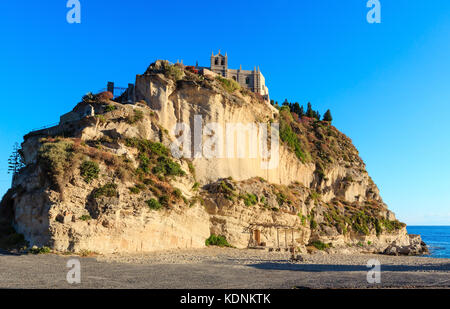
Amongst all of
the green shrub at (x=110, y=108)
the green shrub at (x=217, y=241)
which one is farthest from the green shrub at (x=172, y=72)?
the green shrub at (x=217, y=241)

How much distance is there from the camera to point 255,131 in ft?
129

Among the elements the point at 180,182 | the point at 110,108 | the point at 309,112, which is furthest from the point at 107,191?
the point at 309,112

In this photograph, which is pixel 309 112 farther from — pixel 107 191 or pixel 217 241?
pixel 107 191

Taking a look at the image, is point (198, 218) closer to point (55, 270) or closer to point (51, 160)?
point (51, 160)

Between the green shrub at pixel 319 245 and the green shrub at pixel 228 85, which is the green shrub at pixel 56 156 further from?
the green shrub at pixel 319 245

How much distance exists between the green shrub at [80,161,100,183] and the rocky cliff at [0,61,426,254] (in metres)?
0.08

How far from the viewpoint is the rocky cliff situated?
2245 cm

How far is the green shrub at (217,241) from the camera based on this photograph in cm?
2924

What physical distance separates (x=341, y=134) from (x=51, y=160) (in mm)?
53697

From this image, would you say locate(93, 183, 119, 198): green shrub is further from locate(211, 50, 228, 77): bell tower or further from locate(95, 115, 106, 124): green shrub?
locate(211, 50, 228, 77): bell tower

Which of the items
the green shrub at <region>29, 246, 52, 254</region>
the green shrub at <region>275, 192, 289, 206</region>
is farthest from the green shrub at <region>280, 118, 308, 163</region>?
the green shrub at <region>29, 246, 52, 254</region>

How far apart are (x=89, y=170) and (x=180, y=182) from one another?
815 centimetres

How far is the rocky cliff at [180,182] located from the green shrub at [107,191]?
0.31 feet
